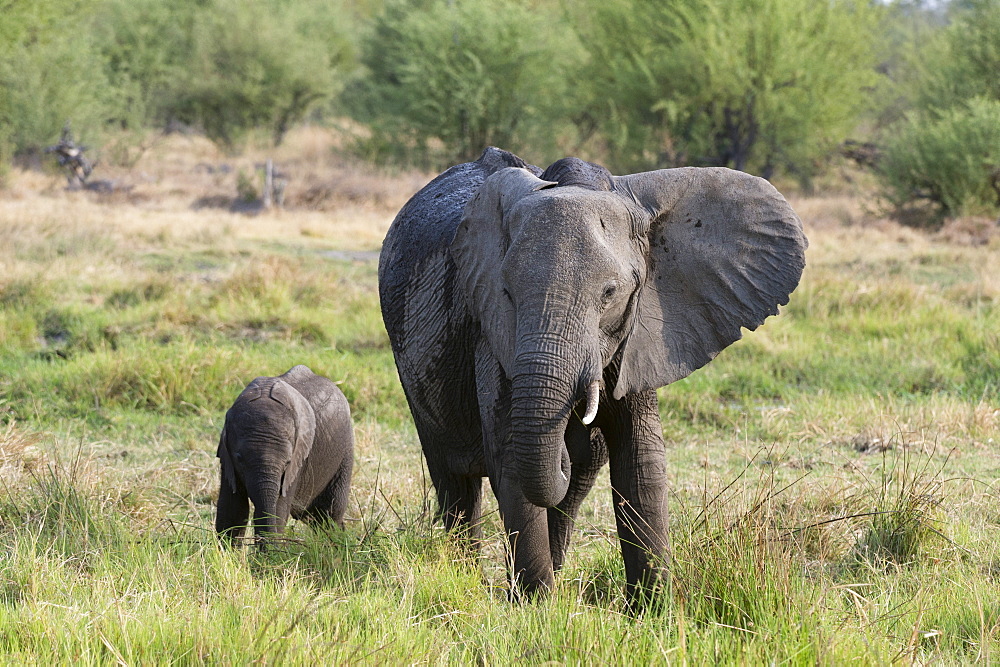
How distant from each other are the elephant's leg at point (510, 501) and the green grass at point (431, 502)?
16 cm

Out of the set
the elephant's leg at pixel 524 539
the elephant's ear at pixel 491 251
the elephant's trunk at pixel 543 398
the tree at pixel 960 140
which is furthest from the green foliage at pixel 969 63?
the elephant's trunk at pixel 543 398

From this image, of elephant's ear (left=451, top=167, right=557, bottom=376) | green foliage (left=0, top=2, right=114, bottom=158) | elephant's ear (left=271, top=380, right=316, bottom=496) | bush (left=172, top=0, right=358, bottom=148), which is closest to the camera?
elephant's ear (left=451, top=167, right=557, bottom=376)

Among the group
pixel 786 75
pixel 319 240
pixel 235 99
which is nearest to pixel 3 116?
pixel 235 99

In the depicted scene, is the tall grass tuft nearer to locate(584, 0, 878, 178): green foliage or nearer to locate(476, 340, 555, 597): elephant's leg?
locate(476, 340, 555, 597): elephant's leg

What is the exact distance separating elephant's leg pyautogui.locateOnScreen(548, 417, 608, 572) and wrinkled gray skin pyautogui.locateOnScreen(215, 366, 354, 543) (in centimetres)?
108

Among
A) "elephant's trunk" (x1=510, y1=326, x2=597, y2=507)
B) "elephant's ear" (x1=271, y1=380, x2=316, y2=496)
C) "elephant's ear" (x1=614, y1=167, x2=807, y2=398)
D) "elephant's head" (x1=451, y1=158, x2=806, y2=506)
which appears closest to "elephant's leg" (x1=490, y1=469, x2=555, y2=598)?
"elephant's head" (x1=451, y1=158, x2=806, y2=506)

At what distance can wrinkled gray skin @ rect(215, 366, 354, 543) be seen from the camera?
14.7 ft

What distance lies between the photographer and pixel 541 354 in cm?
289

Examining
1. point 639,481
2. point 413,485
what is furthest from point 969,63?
point 639,481

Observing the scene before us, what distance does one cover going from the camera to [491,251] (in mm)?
3334

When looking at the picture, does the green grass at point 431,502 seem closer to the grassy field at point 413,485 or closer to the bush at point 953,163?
the grassy field at point 413,485

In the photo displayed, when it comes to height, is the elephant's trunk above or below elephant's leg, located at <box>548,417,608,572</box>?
above

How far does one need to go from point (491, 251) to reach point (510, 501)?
2.62 ft

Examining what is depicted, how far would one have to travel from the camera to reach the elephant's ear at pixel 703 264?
3.43 metres
